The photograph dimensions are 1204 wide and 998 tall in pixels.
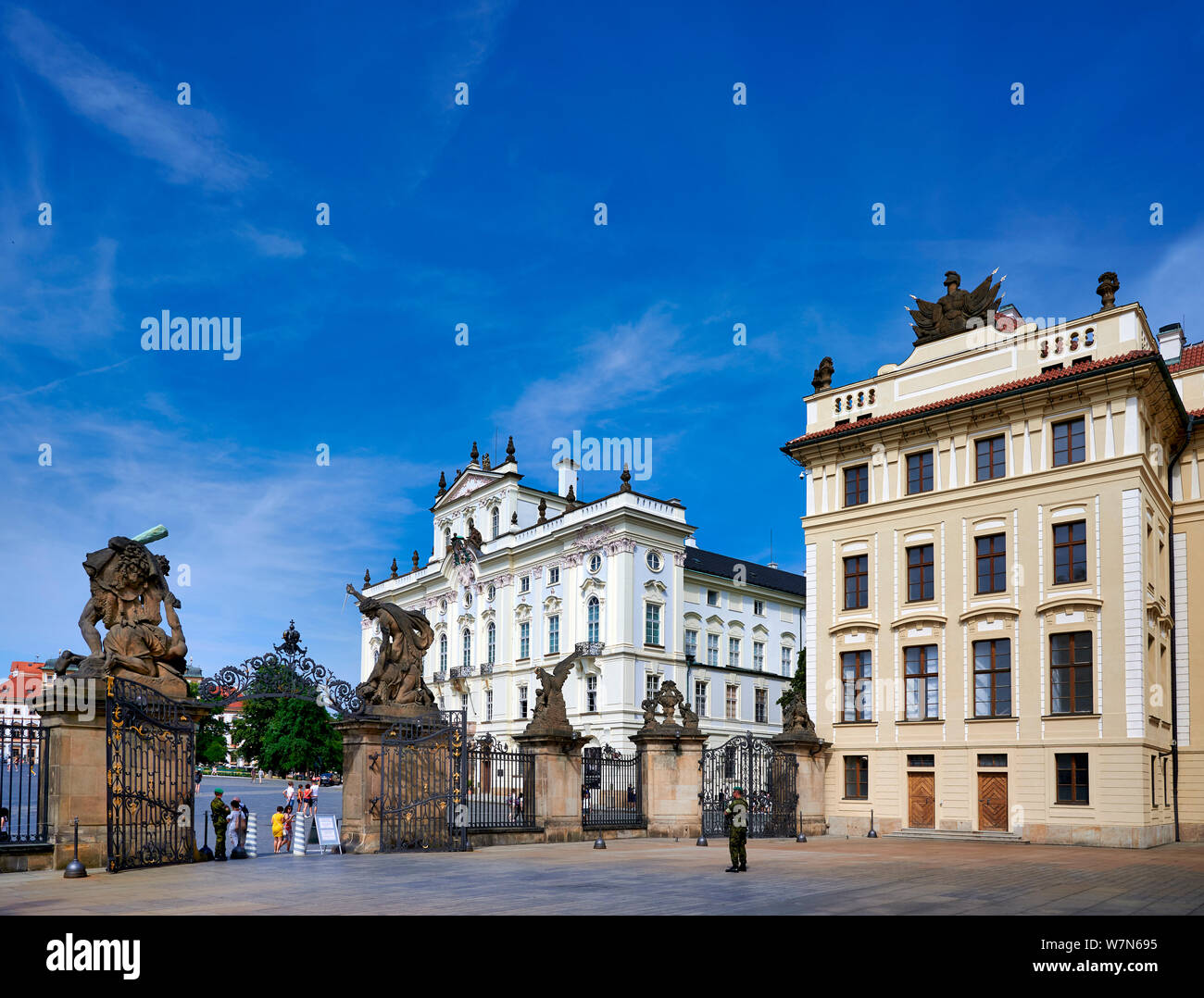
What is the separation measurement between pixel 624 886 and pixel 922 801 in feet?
66.5

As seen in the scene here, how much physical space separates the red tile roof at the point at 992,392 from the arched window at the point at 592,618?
25.1 meters

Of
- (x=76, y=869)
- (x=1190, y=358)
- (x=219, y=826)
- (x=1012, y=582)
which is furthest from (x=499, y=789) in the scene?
(x=1190, y=358)

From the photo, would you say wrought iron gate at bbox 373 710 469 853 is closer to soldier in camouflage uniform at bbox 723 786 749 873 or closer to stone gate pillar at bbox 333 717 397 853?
stone gate pillar at bbox 333 717 397 853

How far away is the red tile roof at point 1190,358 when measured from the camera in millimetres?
37062

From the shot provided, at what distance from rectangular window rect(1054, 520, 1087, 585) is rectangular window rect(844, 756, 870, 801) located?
8605 millimetres

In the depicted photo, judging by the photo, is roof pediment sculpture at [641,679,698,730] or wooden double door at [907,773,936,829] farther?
wooden double door at [907,773,936,829]

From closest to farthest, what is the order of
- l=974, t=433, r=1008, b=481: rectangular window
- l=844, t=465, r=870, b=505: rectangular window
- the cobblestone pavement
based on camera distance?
the cobblestone pavement
l=974, t=433, r=1008, b=481: rectangular window
l=844, t=465, r=870, b=505: rectangular window

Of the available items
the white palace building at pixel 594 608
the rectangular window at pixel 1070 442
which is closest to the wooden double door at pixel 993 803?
the rectangular window at pixel 1070 442

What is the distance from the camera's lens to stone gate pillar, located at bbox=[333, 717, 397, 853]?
22672 mm

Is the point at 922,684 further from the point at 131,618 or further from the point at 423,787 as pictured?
the point at 131,618

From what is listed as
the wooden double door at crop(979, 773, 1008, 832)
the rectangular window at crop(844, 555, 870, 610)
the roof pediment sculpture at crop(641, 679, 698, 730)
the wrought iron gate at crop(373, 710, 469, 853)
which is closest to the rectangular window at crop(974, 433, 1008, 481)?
the rectangular window at crop(844, 555, 870, 610)

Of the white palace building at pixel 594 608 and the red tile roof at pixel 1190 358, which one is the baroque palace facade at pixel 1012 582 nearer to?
the red tile roof at pixel 1190 358

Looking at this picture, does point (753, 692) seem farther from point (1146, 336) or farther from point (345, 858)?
point (345, 858)

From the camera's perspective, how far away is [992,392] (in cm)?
3441
